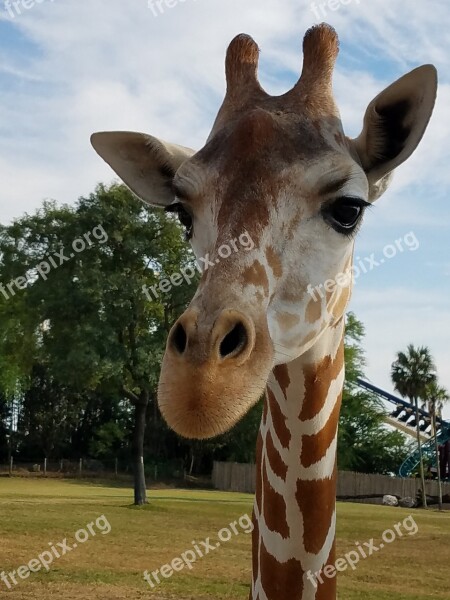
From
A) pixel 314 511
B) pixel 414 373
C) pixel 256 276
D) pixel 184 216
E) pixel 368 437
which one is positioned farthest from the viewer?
pixel 368 437

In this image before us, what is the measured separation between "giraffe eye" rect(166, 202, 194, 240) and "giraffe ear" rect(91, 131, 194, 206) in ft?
1.63

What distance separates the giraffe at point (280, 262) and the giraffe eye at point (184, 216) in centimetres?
1

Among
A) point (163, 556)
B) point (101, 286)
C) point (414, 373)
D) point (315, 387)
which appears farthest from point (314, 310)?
point (414, 373)

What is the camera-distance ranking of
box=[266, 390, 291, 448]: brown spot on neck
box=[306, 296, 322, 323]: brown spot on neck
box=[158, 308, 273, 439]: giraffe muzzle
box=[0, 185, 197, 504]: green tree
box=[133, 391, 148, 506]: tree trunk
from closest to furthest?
box=[158, 308, 273, 439]: giraffe muzzle
box=[306, 296, 322, 323]: brown spot on neck
box=[266, 390, 291, 448]: brown spot on neck
box=[0, 185, 197, 504]: green tree
box=[133, 391, 148, 506]: tree trunk

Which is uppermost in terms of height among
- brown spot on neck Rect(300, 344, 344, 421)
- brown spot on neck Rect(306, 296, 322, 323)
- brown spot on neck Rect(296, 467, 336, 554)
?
brown spot on neck Rect(306, 296, 322, 323)

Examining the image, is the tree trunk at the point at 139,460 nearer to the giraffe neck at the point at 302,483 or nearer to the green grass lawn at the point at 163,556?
the green grass lawn at the point at 163,556

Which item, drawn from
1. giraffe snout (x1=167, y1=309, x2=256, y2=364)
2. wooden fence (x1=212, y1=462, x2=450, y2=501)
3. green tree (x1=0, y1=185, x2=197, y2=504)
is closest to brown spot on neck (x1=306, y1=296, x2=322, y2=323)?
giraffe snout (x1=167, y1=309, x2=256, y2=364)

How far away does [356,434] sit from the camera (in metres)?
55.2

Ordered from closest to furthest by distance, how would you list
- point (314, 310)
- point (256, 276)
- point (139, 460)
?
point (256, 276), point (314, 310), point (139, 460)

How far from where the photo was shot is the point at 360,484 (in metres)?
42.8

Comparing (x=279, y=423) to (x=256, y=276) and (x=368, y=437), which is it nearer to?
(x=256, y=276)

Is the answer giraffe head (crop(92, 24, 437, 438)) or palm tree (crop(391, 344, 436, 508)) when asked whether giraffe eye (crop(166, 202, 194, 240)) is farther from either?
palm tree (crop(391, 344, 436, 508))

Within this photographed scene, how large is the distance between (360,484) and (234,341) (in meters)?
42.3

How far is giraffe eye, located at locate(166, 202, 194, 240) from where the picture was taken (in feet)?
11.0
